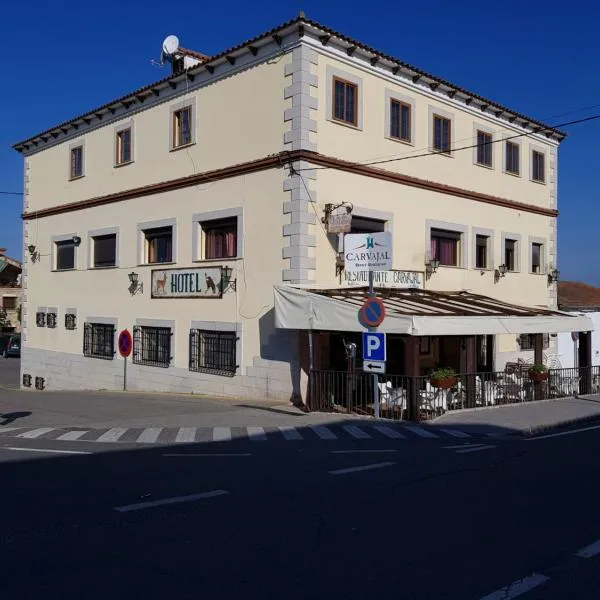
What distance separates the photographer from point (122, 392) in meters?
21.3

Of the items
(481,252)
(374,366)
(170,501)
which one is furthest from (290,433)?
(481,252)

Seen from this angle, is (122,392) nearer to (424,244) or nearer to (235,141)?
(235,141)

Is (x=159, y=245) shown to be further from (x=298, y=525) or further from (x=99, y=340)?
(x=298, y=525)

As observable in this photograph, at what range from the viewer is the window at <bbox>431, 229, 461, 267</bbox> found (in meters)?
20.6

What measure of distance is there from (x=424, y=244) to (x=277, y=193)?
16.3ft

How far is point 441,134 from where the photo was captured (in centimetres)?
2055

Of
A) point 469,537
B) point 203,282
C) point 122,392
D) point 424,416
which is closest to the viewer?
point 469,537

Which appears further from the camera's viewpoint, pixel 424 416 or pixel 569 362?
pixel 569 362

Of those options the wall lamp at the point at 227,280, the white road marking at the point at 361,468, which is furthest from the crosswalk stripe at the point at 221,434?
the wall lamp at the point at 227,280

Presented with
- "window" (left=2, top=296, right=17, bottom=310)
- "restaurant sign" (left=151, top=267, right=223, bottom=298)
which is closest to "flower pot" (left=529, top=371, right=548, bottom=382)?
"restaurant sign" (left=151, top=267, right=223, bottom=298)

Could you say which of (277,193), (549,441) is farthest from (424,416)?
(277,193)

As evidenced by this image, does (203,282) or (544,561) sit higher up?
(203,282)

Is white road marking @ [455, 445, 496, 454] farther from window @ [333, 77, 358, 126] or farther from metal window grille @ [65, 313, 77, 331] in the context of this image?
metal window grille @ [65, 313, 77, 331]

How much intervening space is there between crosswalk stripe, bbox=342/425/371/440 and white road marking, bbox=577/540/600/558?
6296 mm
